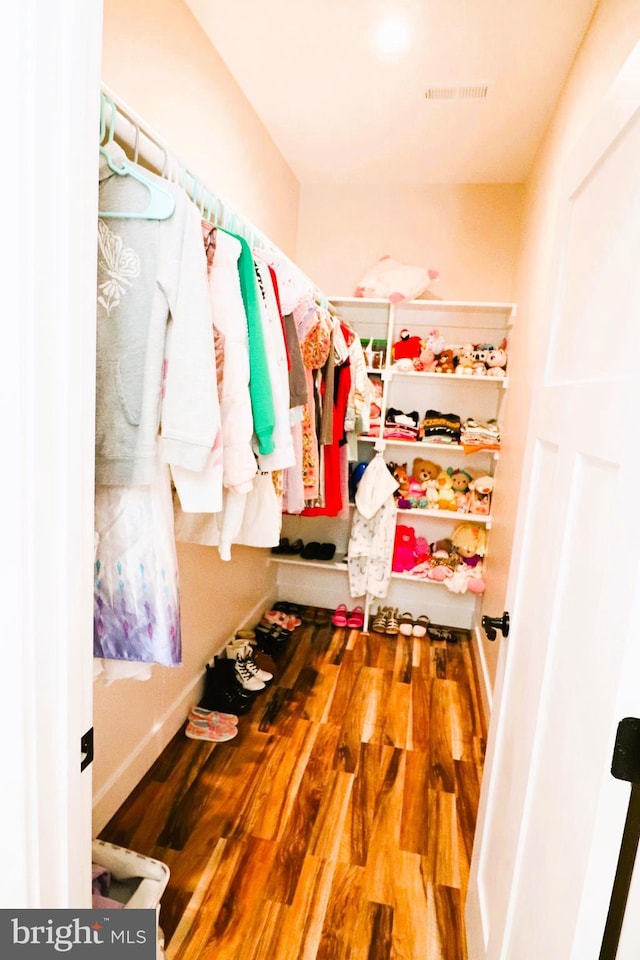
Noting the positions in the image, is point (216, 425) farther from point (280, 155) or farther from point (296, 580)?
point (296, 580)

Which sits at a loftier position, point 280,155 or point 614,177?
point 280,155

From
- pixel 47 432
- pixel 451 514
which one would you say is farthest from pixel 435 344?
pixel 47 432

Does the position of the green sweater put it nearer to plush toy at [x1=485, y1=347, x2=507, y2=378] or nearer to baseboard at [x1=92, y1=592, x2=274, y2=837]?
baseboard at [x1=92, y1=592, x2=274, y2=837]

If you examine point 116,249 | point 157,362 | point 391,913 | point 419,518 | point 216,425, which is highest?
point 116,249

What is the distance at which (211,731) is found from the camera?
213 centimetres

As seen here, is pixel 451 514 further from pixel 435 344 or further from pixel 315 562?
pixel 435 344

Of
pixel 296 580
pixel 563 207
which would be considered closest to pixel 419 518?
pixel 296 580

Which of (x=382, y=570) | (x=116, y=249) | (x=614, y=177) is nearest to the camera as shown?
(x=614, y=177)

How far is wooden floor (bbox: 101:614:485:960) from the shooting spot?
1387mm

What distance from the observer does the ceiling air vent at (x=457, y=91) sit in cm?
213

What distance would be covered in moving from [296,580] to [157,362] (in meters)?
2.71

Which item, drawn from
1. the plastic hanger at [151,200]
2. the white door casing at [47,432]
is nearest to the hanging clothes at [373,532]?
the plastic hanger at [151,200]

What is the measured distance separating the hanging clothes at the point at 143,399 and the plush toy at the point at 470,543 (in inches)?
93.0

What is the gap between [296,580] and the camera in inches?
140
